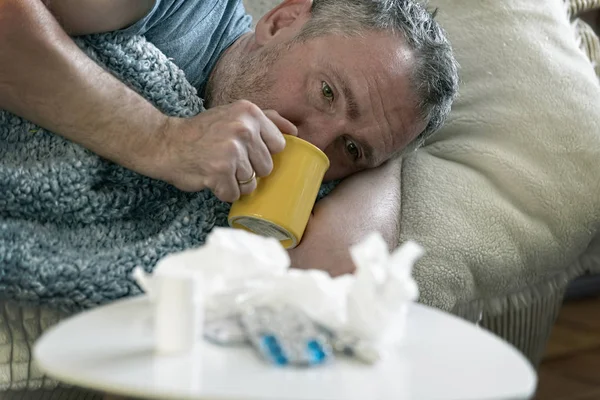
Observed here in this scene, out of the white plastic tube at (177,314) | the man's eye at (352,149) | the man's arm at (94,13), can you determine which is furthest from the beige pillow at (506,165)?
the white plastic tube at (177,314)

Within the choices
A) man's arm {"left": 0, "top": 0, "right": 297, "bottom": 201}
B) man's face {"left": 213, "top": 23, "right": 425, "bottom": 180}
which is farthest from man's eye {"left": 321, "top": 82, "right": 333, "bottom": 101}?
man's arm {"left": 0, "top": 0, "right": 297, "bottom": 201}

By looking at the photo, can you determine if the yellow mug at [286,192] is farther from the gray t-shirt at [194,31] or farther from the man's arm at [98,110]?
the gray t-shirt at [194,31]

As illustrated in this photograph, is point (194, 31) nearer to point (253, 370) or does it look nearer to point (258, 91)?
point (258, 91)

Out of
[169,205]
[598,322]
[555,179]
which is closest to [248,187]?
[169,205]

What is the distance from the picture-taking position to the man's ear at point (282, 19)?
1313 millimetres

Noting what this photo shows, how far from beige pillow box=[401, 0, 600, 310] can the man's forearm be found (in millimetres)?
457

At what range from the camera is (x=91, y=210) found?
1.10 metres

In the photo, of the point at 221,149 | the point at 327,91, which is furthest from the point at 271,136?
the point at 327,91

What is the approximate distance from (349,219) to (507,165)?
346mm

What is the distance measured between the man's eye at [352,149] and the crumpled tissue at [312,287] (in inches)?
21.4

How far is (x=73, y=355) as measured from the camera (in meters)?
0.62

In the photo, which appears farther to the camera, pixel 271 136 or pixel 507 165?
pixel 507 165

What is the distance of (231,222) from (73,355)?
18.5 inches

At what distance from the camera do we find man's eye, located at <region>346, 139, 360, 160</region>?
4.13 ft
